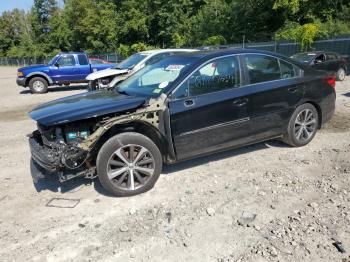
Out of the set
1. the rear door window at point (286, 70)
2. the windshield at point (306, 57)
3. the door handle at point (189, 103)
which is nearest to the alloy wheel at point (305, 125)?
the rear door window at point (286, 70)

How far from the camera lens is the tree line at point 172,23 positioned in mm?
26125

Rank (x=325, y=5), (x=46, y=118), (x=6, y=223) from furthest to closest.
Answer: (x=325, y=5), (x=46, y=118), (x=6, y=223)

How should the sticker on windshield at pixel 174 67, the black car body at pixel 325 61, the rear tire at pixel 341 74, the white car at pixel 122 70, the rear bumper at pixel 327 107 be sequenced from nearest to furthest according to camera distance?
the sticker on windshield at pixel 174 67 < the rear bumper at pixel 327 107 < the white car at pixel 122 70 < the black car body at pixel 325 61 < the rear tire at pixel 341 74

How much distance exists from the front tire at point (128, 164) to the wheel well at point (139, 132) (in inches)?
4.8

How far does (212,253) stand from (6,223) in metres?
2.35

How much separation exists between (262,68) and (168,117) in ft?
5.82

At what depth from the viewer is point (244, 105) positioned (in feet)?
16.7

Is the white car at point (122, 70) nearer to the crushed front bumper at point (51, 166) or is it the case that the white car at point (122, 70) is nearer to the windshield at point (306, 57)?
the windshield at point (306, 57)

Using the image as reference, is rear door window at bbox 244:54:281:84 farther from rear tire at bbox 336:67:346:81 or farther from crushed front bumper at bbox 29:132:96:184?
rear tire at bbox 336:67:346:81

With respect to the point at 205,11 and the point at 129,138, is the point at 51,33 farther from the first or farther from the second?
the point at 129,138

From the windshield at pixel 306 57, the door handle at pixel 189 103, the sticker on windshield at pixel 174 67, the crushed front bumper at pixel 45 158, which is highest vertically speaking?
the sticker on windshield at pixel 174 67

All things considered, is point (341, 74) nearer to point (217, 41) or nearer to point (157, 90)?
point (157, 90)

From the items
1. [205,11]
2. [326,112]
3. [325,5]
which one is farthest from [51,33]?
[326,112]

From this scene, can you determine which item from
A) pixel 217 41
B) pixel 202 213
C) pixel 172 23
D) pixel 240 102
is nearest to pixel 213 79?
pixel 240 102
